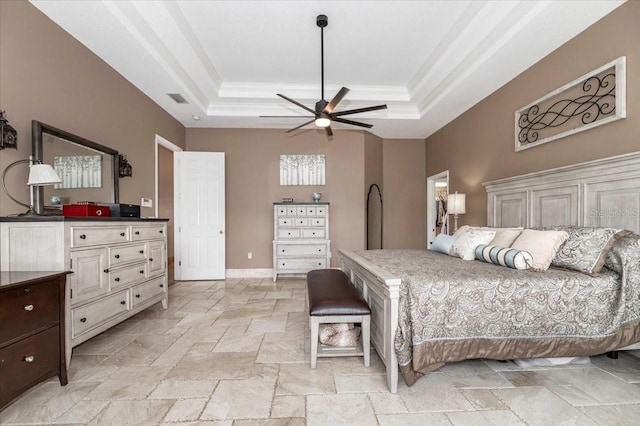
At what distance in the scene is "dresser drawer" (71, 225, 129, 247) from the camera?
7.07 feet

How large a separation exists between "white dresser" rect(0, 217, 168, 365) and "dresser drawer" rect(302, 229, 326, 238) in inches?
98.3

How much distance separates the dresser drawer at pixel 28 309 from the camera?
155cm

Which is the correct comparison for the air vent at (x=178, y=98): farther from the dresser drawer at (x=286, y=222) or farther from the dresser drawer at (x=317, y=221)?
the dresser drawer at (x=317, y=221)

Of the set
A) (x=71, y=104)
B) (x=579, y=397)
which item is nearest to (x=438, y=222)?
(x=579, y=397)

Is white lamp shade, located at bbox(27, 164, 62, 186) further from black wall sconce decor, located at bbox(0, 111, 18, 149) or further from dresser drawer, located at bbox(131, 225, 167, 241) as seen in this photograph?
dresser drawer, located at bbox(131, 225, 167, 241)

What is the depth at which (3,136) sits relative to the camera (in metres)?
2.10

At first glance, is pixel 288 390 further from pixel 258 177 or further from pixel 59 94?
pixel 258 177

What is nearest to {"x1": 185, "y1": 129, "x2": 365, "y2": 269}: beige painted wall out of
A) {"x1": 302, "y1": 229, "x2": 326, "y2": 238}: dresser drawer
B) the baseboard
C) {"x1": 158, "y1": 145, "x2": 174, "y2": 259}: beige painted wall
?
the baseboard

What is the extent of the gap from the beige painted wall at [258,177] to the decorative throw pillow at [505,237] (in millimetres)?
3243

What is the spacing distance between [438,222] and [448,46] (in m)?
3.82

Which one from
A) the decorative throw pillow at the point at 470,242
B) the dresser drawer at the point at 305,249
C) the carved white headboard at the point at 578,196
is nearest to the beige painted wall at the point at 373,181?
the dresser drawer at the point at 305,249

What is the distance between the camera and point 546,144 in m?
3.09

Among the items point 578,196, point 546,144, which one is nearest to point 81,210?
point 578,196

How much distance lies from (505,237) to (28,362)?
3666mm
